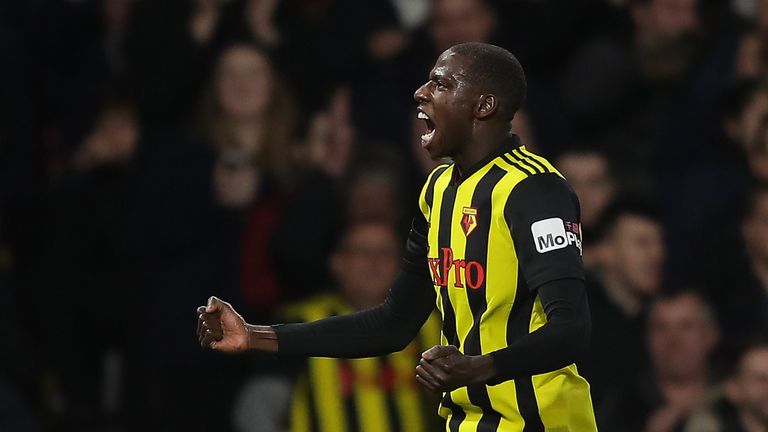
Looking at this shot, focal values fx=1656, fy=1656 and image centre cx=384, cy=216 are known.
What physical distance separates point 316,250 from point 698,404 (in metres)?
1.68

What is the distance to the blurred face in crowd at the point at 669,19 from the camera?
25.0ft

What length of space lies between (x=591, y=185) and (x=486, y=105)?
Answer: 338cm

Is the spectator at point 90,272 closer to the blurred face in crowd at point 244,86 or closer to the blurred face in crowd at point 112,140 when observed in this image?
the blurred face in crowd at point 112,140

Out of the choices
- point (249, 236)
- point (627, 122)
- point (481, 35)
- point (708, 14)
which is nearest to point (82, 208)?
point (249, 236)

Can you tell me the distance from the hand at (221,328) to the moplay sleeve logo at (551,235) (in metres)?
0.74

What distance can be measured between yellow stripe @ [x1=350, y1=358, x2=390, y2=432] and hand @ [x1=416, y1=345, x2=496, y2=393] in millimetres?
2719

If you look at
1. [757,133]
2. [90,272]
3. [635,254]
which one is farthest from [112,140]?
[757,133]

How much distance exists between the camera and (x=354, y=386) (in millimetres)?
6102

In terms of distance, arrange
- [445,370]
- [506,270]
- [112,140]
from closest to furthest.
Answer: [445,370] < [506,270] < [112,140]

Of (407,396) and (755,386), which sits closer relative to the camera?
(407,396)

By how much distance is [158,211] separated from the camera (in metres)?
7.30

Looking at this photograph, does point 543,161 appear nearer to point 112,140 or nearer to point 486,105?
point 486,105

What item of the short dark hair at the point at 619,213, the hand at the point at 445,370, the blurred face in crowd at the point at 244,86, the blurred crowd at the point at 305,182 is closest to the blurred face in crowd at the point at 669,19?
the blurred crowd at the point at 305,182

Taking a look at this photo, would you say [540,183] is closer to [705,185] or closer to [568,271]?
[568,271]
